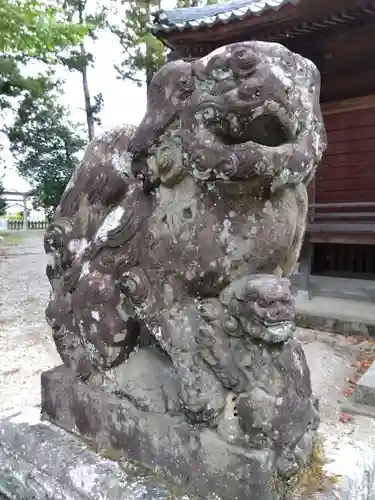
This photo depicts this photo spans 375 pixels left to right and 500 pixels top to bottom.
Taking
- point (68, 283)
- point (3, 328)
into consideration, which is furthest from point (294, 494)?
point (3, 328)

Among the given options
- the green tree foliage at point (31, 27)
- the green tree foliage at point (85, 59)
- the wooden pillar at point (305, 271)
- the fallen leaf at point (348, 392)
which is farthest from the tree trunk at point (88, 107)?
the fallen leaf at point (348, 392)

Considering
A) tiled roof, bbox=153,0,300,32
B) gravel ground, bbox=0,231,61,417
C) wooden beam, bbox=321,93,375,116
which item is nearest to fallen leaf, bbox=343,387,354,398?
gravel ground, bbox=0,231,61,417

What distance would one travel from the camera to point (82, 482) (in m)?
1.09

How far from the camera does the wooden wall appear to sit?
4.60 meters

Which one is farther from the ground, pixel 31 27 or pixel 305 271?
pixel 31 27

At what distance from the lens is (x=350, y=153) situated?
4762 mm

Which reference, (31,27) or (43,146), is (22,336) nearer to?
(31,27)

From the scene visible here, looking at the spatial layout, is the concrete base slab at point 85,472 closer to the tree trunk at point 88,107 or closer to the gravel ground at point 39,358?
the gravel ground at point 39,358

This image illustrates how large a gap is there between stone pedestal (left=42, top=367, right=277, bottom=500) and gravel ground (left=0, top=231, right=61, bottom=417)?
36 cm

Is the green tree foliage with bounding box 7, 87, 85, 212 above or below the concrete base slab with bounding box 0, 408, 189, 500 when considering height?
above

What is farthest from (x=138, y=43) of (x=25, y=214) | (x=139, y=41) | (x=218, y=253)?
(x=218, y=253)

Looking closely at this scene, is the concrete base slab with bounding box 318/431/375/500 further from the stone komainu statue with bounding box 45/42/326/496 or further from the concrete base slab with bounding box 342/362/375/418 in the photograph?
the concrete base slab with bounding box 342/362/375/418

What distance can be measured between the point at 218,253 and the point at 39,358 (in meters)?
2.79

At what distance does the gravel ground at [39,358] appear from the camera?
98.3 inches
